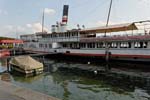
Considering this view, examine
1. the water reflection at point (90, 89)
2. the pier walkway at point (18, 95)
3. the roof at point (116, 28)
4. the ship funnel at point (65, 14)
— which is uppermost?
the ship funnel at point (65, 14)

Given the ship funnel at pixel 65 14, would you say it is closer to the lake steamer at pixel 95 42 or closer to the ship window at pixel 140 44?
the lake steamer at pixel 95 42

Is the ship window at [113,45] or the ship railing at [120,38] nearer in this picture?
the ship railing at [120,38]

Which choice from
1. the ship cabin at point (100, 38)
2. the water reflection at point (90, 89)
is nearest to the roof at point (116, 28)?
the ship cabin at point (100, 38)

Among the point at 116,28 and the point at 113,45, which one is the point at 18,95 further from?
the point at 116,28

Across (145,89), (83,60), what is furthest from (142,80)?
(83,60)

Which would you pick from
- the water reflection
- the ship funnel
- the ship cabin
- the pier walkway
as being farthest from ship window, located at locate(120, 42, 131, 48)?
the pier walkway

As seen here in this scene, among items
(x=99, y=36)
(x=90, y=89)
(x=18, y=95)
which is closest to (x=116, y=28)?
(x=99, y=36)

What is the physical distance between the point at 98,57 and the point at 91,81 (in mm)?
17828

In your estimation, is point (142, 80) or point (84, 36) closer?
point (142, 80)

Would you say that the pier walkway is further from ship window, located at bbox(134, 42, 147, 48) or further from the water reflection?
ship window, located at bbox(134, 42, 147, 48)

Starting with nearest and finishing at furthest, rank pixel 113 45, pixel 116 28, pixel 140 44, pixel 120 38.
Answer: pixel 140 44 → pixel 120 38 → pixel 113 45 → pixel 116 28

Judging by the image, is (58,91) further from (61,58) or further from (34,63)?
(61,58)

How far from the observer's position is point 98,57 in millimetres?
40312

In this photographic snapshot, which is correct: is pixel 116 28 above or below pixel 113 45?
above
